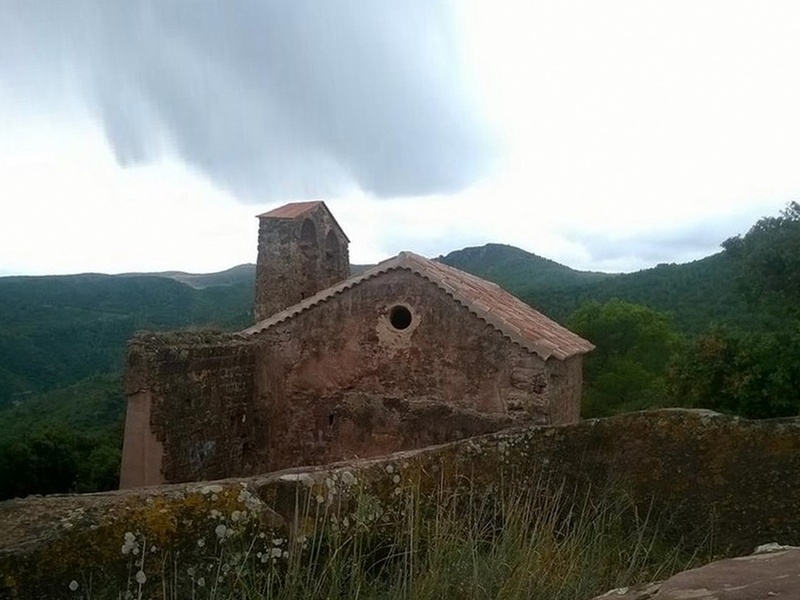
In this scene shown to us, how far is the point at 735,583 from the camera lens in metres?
1.76

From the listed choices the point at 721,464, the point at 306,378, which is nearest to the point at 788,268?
the point at 306,378

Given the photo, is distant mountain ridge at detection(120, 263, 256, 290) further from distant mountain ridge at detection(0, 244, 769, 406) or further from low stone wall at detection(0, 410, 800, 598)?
low stone wall at detection(0, 410, 800, 598)

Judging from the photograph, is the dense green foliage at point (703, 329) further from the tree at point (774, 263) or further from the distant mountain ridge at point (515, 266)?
the distant mountain ridge at point (515, 266)

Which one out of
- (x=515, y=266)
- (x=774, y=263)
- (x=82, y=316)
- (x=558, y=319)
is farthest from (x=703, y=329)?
(x=82, y=316)

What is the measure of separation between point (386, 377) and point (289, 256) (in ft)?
8.91

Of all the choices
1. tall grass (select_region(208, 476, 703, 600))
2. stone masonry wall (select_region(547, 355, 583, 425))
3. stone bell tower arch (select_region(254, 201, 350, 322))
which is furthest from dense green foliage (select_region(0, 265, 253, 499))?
tall grass (select_region(208, 476, 703, 600))

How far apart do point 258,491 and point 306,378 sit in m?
7.89

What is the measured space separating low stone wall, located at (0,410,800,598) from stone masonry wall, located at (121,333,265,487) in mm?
5989

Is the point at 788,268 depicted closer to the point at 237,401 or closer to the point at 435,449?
the point at 237,401

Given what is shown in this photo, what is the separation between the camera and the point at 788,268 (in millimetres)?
18250

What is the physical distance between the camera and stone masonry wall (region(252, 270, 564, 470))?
31.4 ft

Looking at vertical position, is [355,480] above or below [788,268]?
below

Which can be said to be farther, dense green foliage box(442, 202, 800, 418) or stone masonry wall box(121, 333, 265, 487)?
dense green foliage box(442, 202, 800, 418)

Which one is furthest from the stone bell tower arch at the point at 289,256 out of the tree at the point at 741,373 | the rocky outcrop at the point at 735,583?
the tree at the point at 741,373
